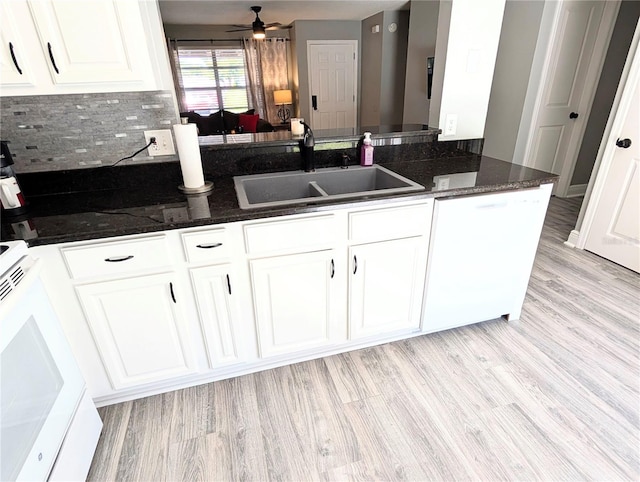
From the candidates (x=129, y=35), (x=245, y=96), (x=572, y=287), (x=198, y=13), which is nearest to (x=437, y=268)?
(x=572, y=287)

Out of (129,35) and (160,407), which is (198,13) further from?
(160,407)

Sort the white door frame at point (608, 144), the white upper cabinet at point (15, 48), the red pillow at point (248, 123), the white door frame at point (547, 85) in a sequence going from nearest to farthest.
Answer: the white upper cabinet at point (15, 48) < the white door frame at point (608, 144) < the white door frame at point (547, 85) < the red pillow at point (248, 123)

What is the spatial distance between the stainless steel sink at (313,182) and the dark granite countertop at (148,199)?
0.09 m

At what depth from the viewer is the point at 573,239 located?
2.94 meters

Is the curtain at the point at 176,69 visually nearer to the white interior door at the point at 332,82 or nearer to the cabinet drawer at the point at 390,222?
the white interior door at the point at 332,82

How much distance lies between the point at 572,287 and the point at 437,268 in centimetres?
135

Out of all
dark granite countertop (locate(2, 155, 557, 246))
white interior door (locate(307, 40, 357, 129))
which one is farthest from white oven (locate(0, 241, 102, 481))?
white interior door (locate(307, 40, 357, 129))

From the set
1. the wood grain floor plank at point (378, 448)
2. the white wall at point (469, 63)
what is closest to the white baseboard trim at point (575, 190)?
the white wall at point (469, 63)

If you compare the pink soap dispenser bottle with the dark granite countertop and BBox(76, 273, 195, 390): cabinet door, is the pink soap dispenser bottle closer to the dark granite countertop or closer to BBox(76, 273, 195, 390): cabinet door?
the dark granite countertop

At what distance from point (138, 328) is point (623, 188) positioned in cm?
320

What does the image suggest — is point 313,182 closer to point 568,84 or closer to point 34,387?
point 34,387

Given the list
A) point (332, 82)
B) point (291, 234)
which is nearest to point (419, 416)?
point (291, 234)

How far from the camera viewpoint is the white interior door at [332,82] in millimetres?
6234

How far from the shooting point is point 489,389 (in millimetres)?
1642
